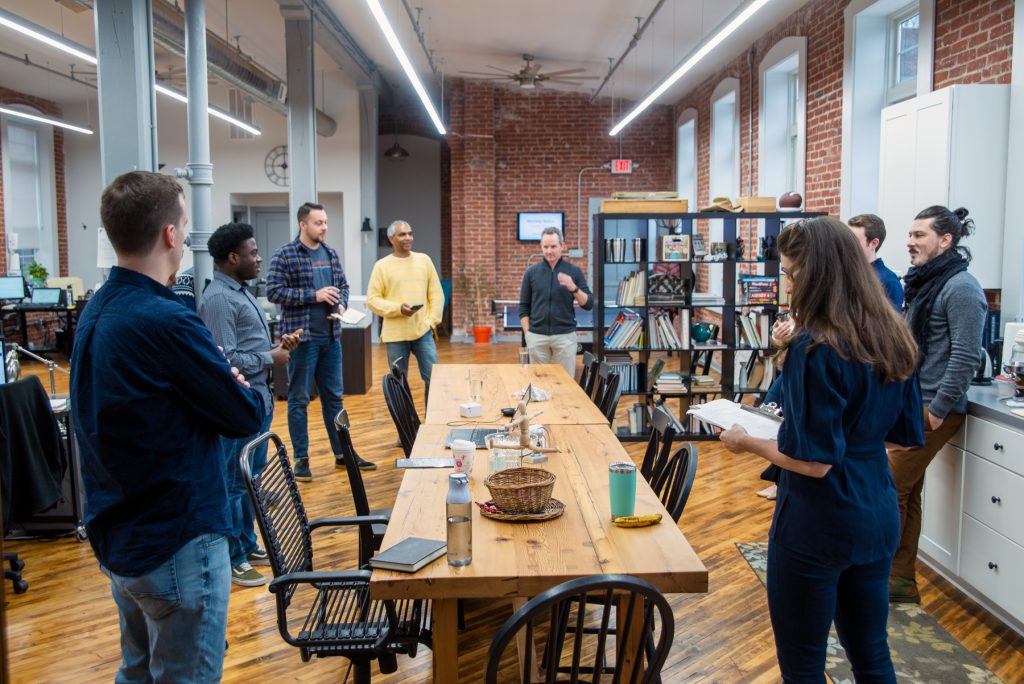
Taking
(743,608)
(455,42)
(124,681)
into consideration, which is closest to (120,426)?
(124,681)

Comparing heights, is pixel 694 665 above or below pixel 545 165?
below

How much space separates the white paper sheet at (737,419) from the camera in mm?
2469

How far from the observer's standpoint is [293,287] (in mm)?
5359

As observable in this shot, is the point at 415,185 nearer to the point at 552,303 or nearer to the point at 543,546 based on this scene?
the point at 552,303

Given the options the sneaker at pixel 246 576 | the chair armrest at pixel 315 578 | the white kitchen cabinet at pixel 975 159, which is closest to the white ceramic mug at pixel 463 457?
the chair armrest at pixel 315 578

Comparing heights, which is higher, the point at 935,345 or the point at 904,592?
the point at 935,345

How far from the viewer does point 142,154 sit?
4.62 m

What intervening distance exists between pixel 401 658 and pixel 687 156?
1152 centimetres

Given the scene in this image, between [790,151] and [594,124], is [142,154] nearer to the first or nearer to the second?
[790,151]

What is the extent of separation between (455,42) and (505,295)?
479cm


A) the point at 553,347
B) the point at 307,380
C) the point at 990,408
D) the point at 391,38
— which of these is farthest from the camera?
the point at 553,347

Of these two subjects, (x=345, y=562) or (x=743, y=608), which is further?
(x=345, y=562)

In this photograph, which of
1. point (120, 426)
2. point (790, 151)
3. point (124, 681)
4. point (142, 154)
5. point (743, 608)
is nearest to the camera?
point (120, 426)

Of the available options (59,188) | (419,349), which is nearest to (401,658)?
(419,349)
